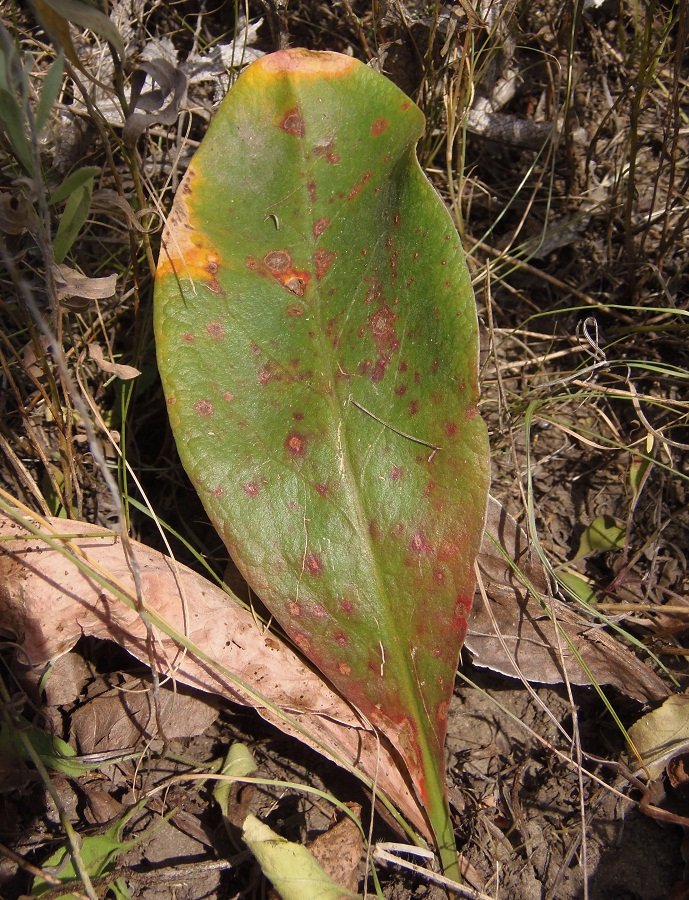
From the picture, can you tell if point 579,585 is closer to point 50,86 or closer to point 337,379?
point 337,379

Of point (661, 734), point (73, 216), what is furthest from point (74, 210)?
point (661, 734)

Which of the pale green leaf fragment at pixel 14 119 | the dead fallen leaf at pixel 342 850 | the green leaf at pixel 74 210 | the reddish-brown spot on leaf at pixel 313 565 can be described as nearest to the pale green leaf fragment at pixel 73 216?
the green leaf at pixel 74 210

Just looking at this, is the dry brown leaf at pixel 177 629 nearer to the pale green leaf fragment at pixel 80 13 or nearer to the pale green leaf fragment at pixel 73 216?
the pale green leaf fragment at pixel 73 216

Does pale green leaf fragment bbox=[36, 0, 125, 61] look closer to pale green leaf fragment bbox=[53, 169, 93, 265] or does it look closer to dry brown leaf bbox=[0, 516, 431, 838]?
pale green leaf fragment bbox=[53, 169, 93, 265]

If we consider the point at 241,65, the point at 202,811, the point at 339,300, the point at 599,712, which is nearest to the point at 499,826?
the point at 599,712

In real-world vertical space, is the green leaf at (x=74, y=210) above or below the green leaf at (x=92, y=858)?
above

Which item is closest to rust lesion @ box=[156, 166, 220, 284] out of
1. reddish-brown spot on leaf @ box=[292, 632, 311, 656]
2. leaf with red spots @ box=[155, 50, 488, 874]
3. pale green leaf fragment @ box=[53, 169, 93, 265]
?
leaf with red spots @ box=[155, 50, 488, 874]
